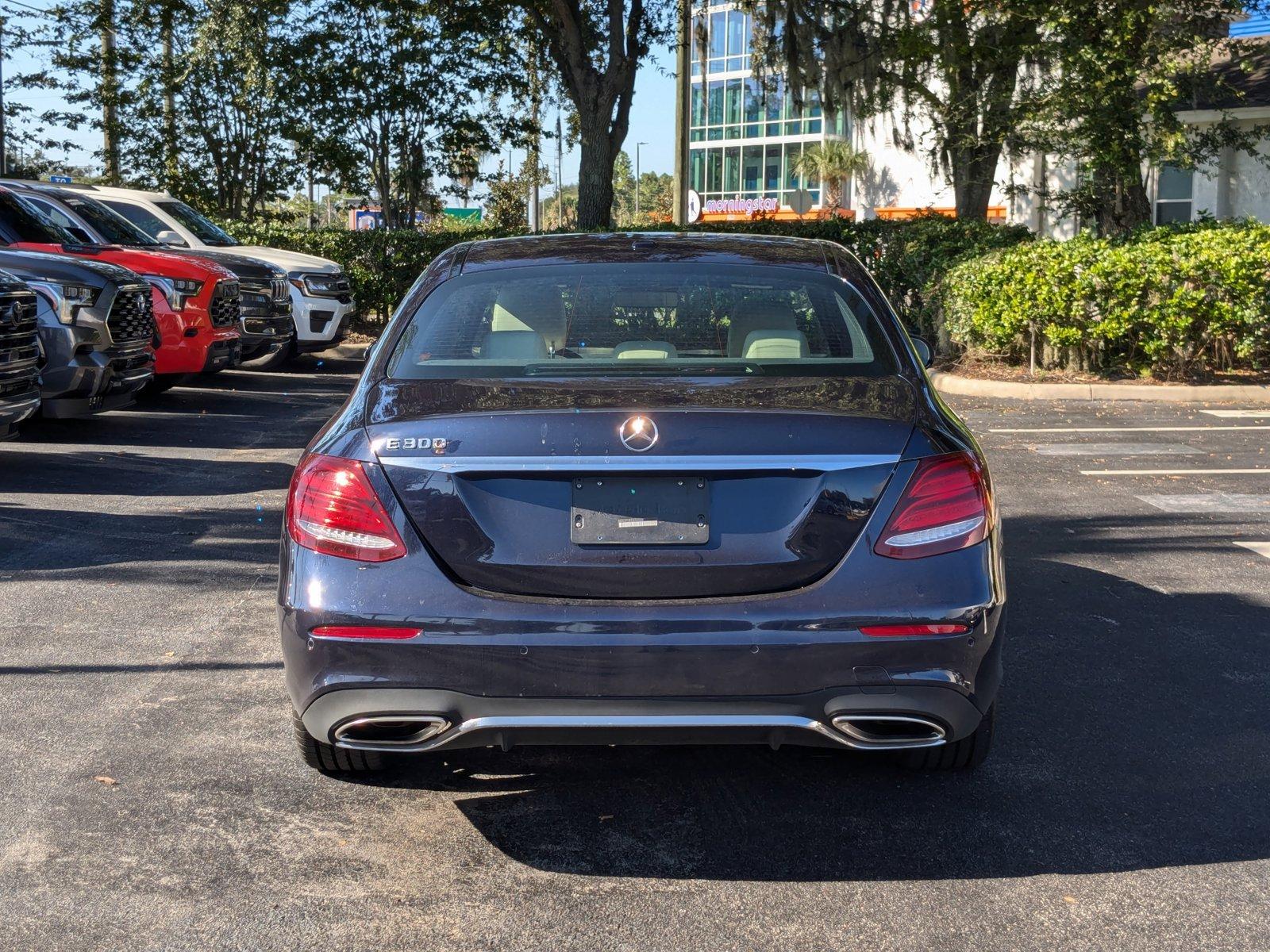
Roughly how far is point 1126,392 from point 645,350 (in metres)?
11.3

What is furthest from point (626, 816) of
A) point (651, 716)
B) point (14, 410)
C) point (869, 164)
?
point (869, 164)

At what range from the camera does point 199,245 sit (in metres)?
16.5

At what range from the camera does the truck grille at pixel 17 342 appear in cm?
891

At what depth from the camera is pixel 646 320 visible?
14.5 ft

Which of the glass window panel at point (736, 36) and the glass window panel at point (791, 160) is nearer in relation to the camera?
the glass window panel at point (736, 36)

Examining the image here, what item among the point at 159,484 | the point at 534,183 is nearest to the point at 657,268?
the point at 159,484

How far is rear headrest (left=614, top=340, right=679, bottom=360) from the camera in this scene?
13.9 feet

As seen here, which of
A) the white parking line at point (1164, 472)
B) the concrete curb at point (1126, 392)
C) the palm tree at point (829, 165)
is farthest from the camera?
the palm tree at point (829, 165)

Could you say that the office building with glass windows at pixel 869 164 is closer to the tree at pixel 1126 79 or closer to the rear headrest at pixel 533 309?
the tree at pixel 1126 79

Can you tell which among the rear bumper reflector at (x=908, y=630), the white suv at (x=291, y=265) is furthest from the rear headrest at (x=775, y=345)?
the white suv at (x=291, y=265)

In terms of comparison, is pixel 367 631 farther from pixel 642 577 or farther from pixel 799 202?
pixel 799 202

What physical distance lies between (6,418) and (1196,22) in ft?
46.1

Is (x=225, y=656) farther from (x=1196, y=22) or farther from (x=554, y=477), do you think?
(x=1196, y=22)

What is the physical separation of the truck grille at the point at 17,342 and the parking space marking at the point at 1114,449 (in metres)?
7.18
